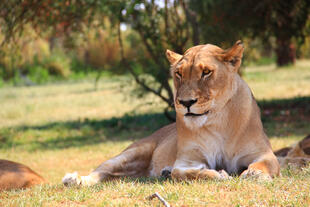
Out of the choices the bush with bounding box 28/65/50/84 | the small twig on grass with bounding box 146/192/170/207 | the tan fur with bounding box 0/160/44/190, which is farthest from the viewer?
the bush with bounding box 28/65/50/84

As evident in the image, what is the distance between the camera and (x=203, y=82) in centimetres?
409

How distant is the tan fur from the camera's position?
524 centimetres

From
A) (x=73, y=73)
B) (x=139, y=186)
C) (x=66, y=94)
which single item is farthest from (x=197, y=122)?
(x=73, y=73)

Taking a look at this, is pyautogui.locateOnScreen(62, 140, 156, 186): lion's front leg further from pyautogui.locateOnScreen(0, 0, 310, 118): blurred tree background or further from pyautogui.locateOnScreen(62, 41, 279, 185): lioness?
pyautogui.locateOnScreen(0, 0, 310, 118): blurred tree background

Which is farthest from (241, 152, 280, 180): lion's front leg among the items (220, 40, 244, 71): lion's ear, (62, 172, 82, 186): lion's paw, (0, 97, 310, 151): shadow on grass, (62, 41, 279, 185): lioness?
(0, 97, 310, 151): shadow on grass

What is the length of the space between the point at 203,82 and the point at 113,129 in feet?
22.1

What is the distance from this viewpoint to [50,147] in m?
9.31

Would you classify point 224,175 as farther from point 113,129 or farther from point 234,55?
point 113,129

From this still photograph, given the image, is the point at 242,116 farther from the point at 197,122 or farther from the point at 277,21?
the point at 277,21

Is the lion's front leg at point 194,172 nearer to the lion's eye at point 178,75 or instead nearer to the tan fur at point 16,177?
the lion's eye at point 178,75

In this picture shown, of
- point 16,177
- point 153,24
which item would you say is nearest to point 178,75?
point 16,177

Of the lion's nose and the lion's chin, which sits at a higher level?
the lion's nose

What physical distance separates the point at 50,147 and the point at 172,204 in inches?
249

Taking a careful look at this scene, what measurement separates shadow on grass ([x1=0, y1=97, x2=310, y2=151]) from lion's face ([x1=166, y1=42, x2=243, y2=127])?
15.5ft
